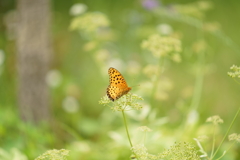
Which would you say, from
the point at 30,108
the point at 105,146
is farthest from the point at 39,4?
the point at 105,146

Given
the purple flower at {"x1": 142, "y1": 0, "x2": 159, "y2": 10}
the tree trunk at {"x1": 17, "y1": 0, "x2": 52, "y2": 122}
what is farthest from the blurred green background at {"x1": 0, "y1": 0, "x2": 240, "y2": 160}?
the tree trunk at {"x1": 17, "y1": 0, "x2": 52, "y2": 122}

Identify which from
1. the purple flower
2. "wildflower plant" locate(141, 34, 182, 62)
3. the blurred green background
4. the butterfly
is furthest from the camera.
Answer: the blurred green background

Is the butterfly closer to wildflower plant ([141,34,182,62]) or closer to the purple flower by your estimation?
wildflower plant ([141,34,182,62])

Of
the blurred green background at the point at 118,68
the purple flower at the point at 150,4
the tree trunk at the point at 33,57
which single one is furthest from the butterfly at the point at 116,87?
the tree trunk at the point at 33,57

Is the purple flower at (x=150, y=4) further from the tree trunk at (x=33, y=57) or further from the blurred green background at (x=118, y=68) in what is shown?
the tree trunk at (x=33, y=57)

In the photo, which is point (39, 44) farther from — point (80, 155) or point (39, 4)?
point (80, 155)

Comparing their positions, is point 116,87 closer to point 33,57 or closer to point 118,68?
point 33,57
